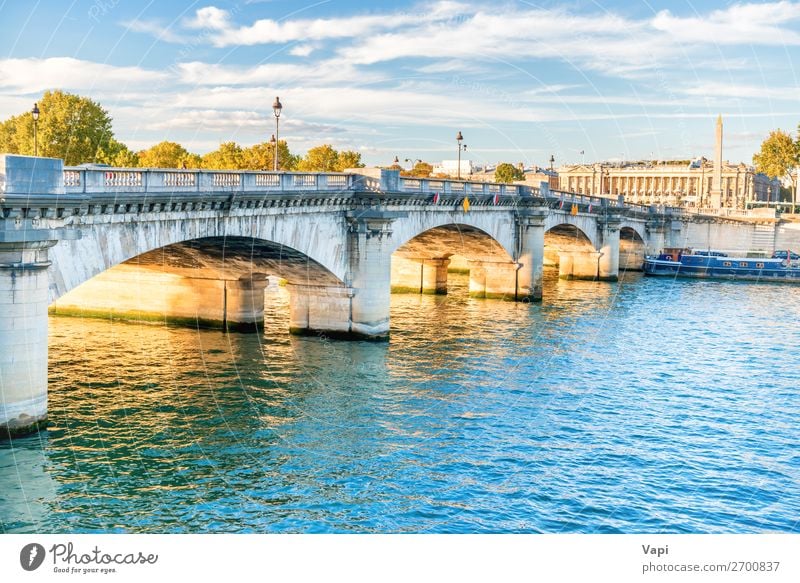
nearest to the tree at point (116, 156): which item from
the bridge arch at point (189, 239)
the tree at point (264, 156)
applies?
the tree at point (264, 156)

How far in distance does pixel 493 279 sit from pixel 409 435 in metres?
38.2

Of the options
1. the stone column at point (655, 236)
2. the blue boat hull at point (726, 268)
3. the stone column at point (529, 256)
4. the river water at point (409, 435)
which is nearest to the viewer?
the river water at point (409, 435)

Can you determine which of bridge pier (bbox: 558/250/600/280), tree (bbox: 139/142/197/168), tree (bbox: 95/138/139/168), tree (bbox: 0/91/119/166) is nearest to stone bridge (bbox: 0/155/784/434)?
bridge pier (bbox: 558/250/600/280)

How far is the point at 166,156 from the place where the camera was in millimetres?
115062

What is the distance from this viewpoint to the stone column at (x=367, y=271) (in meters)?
45.2

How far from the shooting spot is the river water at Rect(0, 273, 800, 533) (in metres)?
22.6

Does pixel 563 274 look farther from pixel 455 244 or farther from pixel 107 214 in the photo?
pixel 107 214

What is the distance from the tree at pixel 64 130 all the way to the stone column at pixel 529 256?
118 ft

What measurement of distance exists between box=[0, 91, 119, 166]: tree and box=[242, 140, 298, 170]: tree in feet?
75.8

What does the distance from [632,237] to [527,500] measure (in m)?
82.6

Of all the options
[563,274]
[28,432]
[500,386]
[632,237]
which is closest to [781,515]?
[500,386]

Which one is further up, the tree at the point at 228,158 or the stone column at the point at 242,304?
the tree at the point at 228,158

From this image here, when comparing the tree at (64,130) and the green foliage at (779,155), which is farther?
the green foliage at (779,155)

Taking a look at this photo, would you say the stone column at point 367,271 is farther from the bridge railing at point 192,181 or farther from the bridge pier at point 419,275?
the bridge pier at point 419,275
